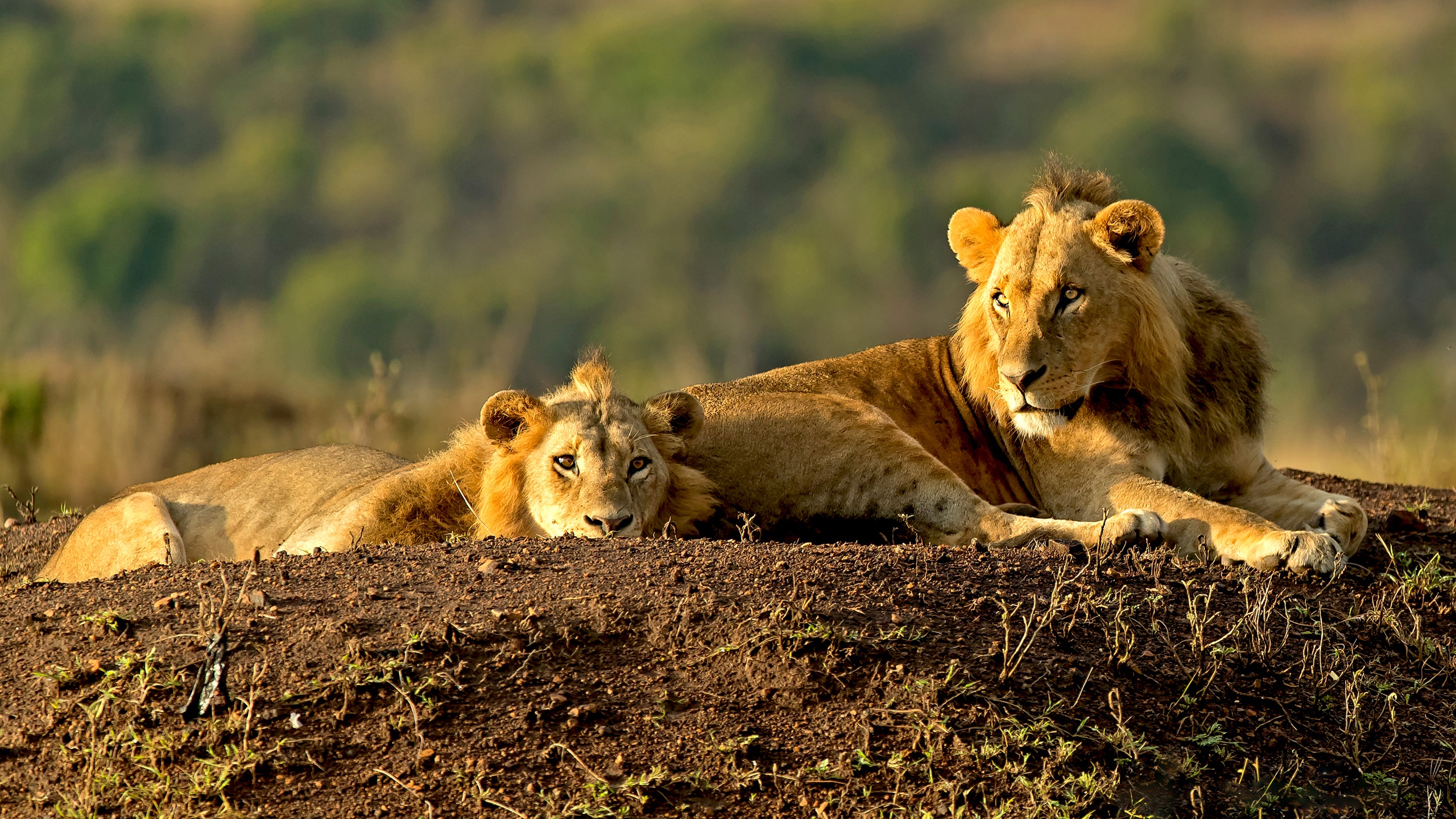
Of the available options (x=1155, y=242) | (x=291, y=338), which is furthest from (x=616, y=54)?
(x=1155, y=242)

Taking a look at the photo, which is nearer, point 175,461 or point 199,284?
point 175,461

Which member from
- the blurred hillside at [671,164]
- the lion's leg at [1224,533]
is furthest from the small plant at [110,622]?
the blurred hillside at [671,164]

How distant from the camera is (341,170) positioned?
56.8 meters

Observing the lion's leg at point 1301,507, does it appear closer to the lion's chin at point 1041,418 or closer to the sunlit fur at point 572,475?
the lion's chin at point 1041,418

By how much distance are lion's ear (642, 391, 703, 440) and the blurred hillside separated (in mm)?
28001

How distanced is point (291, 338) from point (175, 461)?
32.1 metres

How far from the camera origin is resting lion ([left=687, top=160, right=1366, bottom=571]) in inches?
225

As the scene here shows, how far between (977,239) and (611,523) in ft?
6.37

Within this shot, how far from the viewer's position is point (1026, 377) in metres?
5.67

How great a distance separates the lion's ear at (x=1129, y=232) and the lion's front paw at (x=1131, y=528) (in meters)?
1.05

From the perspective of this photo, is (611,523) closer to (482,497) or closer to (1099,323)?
(482,497)

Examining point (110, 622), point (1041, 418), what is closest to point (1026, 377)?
point (1041, 418)

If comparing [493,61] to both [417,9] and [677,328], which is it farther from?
[677,328]

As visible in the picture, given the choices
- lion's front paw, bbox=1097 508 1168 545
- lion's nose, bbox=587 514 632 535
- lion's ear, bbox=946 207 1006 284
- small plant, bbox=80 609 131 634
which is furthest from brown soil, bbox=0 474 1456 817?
lion's ear, bbox=946 207 1006 284
